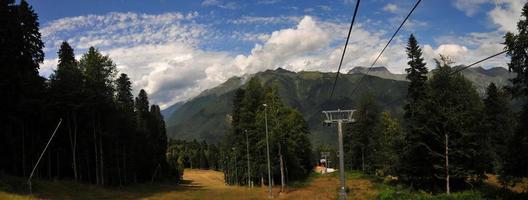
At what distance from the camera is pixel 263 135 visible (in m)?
63.8

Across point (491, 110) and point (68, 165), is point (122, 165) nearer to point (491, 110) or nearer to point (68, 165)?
point (68, 165)

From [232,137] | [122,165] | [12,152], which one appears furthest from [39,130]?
[232,137]

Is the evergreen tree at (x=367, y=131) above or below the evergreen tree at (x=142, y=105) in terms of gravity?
below

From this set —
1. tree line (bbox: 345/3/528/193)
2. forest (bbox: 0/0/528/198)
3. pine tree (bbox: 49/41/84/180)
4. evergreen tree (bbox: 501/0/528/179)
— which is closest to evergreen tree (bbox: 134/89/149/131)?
forest (bbox: 0/0/528/198)

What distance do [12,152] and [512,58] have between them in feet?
154

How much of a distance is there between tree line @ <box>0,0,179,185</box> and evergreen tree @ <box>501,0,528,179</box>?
1597 inches

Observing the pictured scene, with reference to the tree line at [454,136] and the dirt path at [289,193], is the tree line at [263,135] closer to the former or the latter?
the dirt path at [289,193]

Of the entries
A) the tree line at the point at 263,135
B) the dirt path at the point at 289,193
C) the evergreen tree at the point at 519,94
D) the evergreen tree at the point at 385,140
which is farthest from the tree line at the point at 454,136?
the tree line at the point at 263,135

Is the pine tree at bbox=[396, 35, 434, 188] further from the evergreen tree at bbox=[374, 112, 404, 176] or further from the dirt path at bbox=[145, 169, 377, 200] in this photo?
the evergreen tree at bbox=[374, 112, 404, 176]

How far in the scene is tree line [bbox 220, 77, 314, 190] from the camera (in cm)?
6272

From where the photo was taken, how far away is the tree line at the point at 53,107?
47.6m

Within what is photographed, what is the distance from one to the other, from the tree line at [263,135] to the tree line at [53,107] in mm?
17378

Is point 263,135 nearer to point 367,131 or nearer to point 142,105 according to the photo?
point 367,131

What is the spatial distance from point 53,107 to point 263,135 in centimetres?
2476
